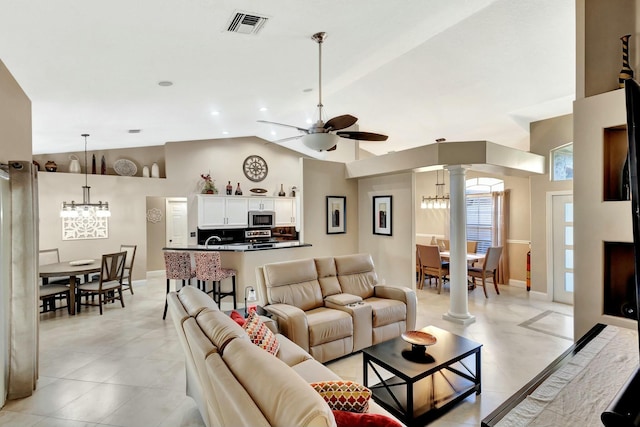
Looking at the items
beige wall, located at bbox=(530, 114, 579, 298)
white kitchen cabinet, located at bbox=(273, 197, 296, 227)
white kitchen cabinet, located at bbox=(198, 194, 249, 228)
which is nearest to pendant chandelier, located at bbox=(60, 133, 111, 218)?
white kitchen cabinet, located at bbox=(198, 194, 249, 228)

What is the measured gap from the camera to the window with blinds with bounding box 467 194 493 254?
6.98 m

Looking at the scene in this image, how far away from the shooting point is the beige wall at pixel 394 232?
17.3 feet

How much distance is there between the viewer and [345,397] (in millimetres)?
1489

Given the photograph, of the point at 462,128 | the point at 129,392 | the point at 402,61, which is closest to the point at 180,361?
the point at 129,392

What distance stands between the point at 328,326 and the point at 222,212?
16.4ft

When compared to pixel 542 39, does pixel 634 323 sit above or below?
below

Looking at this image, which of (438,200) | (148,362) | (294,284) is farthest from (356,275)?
(438,200)

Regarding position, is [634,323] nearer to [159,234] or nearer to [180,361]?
[180,361]

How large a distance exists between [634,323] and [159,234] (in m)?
8.09

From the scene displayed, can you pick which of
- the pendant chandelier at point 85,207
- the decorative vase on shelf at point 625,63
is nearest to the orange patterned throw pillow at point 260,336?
the decorative vase on shelf at point 625,63

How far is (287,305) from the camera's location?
327cm

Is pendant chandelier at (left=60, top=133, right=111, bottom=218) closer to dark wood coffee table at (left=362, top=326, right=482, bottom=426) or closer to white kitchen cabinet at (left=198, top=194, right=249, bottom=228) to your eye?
white kitchen cabinet at (left=198, top=194, right=249, bottom=228)

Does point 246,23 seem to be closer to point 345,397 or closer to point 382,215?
point 345,397

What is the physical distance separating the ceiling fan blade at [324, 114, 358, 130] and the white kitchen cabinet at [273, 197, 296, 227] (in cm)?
534
